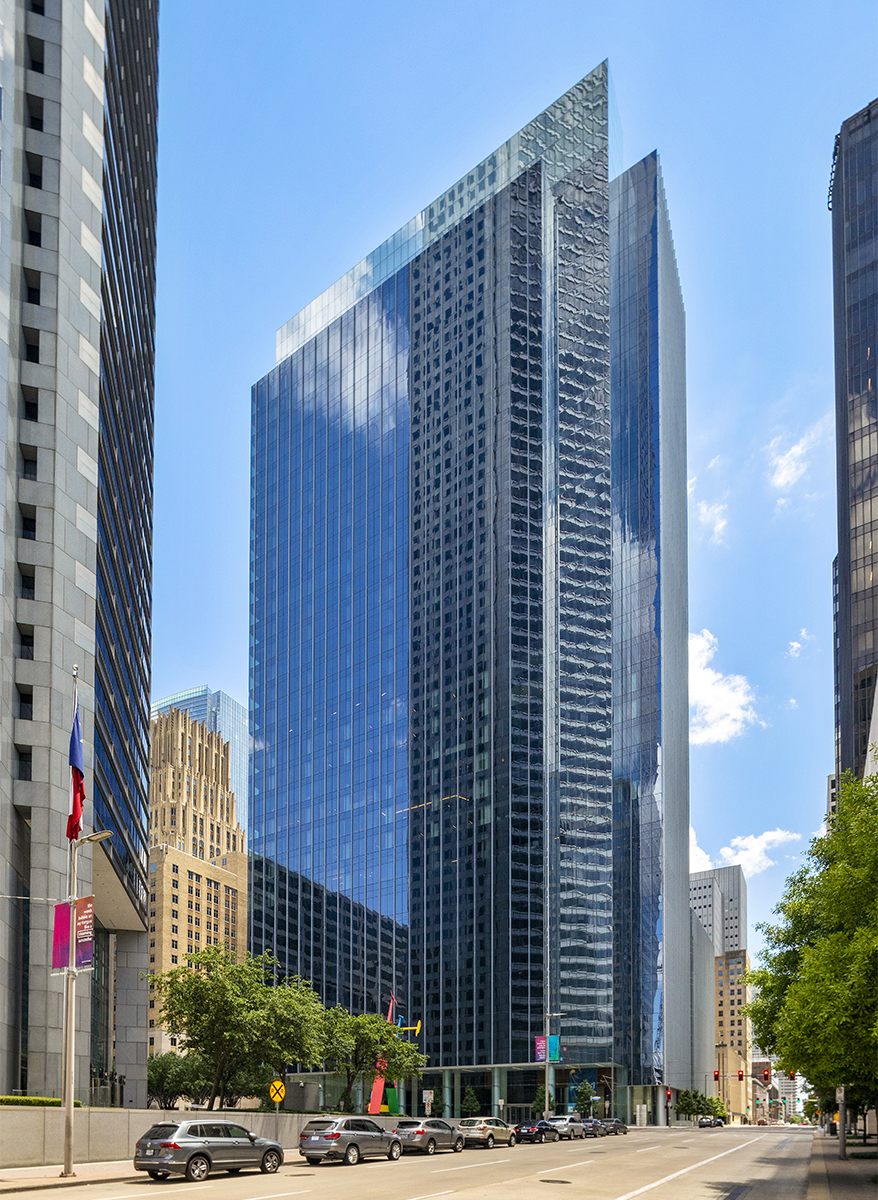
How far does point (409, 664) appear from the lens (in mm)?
155625

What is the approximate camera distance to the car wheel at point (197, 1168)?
3102 cm

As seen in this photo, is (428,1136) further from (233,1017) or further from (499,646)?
(499,646)

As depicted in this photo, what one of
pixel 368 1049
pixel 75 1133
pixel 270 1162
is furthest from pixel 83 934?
pixel 368 1049

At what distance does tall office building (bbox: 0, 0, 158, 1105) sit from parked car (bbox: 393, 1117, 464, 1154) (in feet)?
43.2

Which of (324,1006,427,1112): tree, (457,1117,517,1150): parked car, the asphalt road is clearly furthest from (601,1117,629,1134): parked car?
the asphalt road

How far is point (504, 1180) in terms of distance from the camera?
32.6m

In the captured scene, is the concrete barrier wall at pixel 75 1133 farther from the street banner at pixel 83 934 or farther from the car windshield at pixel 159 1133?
the street banner at pixel 83 934

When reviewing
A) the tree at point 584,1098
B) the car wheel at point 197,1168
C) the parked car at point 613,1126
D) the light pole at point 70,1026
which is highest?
the light pole at point 70,1026

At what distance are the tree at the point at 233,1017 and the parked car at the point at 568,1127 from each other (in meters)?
20.2

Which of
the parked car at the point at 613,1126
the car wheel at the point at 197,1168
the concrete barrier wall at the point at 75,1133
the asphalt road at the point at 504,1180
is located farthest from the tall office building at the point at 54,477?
the parked car at the point at 613,1126

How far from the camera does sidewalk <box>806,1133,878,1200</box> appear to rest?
30828 millimetres

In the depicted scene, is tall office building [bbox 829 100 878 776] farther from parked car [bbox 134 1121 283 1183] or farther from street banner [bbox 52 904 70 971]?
street banner [bbox 52 904 70 971]

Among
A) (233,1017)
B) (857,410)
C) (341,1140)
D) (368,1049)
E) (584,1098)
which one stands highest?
(857,410)

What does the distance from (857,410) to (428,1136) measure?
91.5 meters
